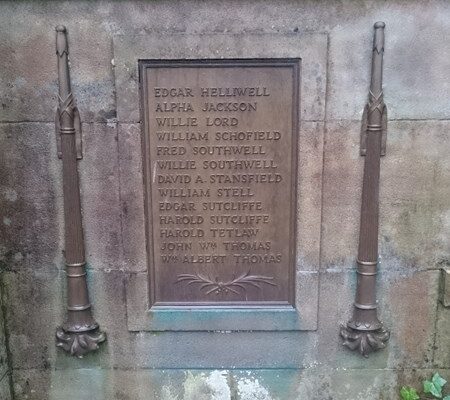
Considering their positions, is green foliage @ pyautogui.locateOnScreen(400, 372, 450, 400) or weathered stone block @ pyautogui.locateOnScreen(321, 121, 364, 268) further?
green foliage @ pyautogui.locateOnScreen(400, 372, 450, 400)

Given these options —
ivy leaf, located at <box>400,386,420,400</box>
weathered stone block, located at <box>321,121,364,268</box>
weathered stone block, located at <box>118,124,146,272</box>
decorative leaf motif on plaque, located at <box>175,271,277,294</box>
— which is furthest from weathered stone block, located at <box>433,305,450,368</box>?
weathered stone block, located at <box>118,124,146,272</box>

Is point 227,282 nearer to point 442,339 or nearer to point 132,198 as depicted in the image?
point 132,198

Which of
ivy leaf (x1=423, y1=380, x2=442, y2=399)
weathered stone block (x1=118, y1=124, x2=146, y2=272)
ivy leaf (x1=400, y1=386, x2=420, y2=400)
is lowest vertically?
ivy leaf (x1=400, y1=386, x2=420, y2=400)

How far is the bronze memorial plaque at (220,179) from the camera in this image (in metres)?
4.05

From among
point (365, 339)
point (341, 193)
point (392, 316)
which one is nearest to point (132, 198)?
point (341, 193)

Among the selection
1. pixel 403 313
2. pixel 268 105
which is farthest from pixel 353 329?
pixel 268 105

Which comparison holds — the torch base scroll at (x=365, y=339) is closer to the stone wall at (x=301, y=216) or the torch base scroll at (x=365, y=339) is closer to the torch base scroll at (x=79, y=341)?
the stone wall at (x=301, y=216)

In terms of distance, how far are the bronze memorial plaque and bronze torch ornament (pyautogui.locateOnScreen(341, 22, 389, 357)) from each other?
0.56 m

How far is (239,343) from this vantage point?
4492 millimetres

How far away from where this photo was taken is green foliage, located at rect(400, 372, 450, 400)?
14.5 feet

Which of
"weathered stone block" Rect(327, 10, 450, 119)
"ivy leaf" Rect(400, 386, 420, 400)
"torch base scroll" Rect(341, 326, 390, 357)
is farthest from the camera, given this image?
"ivy leaf" Rect(400, 386, 420, 400)

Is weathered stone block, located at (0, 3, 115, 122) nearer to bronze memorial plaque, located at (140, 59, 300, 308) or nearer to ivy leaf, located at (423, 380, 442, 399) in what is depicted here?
bronze memorial plaque, located at (140, 59, 300, 308)

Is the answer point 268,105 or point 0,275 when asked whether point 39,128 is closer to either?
point 0,275

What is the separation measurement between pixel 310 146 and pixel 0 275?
2852 millimetres
